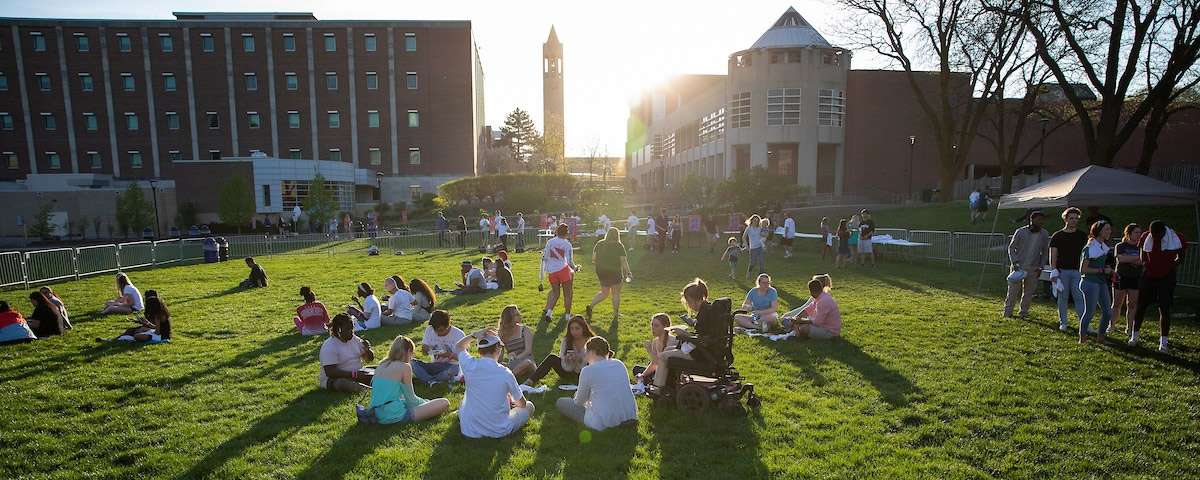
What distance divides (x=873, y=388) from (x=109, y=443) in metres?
7.73

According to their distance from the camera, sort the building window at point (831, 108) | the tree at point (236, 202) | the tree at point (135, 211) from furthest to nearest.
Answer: the building window at point (831, 108), the tree at point (236, 202), the tree at point (135, 211)

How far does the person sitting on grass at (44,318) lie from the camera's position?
8.99m

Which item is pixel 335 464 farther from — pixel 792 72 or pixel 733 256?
pixel 792 72

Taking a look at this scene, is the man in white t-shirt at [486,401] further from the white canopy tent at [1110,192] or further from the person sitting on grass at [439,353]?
the white canopy tent at [1110,192]

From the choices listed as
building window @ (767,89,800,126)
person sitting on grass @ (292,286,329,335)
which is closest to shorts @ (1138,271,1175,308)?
person sitting on grass @ (292,286,329,335)

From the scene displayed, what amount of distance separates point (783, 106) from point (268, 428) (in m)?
41.3

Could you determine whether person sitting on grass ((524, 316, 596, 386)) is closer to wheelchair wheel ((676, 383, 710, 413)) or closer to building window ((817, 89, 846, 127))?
wheelchair wheel ((676, 383, 710, 413))

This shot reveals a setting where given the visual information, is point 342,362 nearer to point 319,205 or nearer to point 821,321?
point 821,321

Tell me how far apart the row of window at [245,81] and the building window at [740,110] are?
28896 millimetres

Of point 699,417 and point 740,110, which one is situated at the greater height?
point 740,110

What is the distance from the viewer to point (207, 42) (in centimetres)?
4962

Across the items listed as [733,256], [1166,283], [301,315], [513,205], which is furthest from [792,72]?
[301,315]

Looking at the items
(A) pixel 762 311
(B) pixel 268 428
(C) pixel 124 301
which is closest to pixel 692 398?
(A) pixel 762 311

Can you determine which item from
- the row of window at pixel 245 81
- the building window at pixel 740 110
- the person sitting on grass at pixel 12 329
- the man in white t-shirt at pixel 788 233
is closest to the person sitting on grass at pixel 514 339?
the person sitting on grass at pixel 12 329
